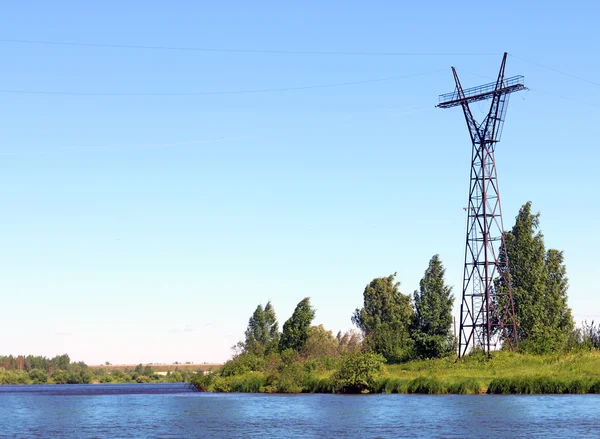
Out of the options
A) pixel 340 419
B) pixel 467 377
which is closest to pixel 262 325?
pixel 467 377

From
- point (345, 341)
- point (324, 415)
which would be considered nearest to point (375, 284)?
point (345, 341)

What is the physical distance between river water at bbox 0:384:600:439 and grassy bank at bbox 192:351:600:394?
2.56 m

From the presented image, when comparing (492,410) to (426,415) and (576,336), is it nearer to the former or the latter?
(426,415)

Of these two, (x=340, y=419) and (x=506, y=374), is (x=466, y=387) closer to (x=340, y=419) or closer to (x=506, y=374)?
(x=506, y=374)

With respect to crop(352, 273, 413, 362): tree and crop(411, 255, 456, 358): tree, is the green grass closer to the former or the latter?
crop(411, 255, 456, 358): tree

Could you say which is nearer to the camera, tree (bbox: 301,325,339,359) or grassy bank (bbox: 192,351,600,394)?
grassy bank (bbox: 192,351,600,394)

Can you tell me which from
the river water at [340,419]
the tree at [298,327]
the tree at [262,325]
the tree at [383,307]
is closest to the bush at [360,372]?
the river water at [340,419]

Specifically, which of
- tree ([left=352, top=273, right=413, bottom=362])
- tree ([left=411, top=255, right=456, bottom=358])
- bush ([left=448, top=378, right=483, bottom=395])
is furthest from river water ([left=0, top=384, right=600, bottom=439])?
tree ([left=352, top=273, right=413, bottom=362])

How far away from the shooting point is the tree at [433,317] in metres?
98.9

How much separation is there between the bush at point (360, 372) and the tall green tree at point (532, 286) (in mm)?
25550

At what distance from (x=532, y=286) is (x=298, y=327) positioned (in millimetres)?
35672

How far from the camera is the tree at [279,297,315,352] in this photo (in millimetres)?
122438

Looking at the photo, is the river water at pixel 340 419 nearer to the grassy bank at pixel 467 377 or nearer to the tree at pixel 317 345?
the grassy bank at pixel 467 377

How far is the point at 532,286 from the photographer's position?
10381 cm
